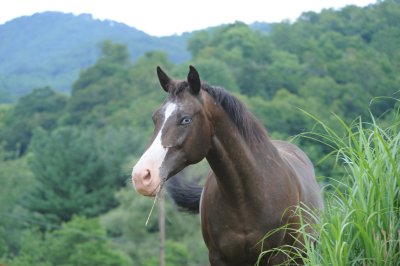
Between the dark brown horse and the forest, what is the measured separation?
1.18ft

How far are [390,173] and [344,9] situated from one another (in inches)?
3822

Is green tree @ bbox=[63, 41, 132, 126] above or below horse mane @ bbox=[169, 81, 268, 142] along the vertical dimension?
below

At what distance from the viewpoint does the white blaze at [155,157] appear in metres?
4.96

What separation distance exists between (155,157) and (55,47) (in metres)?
168

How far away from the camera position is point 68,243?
41.4 m

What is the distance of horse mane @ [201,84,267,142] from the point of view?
564 centimetres

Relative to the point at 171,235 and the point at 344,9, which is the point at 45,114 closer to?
the point at 344,9

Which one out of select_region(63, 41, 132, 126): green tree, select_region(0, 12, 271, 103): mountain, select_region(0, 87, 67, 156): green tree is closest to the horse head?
select_region(0, 87, 67, 156): green tree

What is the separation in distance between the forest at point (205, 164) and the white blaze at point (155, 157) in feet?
2.95

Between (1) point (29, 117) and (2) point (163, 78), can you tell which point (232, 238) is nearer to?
(2) point (163, 78)

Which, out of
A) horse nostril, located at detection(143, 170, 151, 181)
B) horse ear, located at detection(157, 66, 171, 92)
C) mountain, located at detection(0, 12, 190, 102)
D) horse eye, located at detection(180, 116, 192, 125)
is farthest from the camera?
mountain, located at detection(0, 12, 190, 102)

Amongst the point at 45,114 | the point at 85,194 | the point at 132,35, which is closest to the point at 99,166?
the point at 85,194

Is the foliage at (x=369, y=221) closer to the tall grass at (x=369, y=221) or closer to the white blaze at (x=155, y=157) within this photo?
the tall grass at (x=369, y=221)

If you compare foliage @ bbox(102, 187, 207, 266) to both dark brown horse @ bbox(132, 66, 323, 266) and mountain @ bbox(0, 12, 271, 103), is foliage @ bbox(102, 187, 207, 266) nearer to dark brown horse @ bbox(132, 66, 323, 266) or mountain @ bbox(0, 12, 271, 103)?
dark brown horse @ bbox(132, 66, 323, 266)
